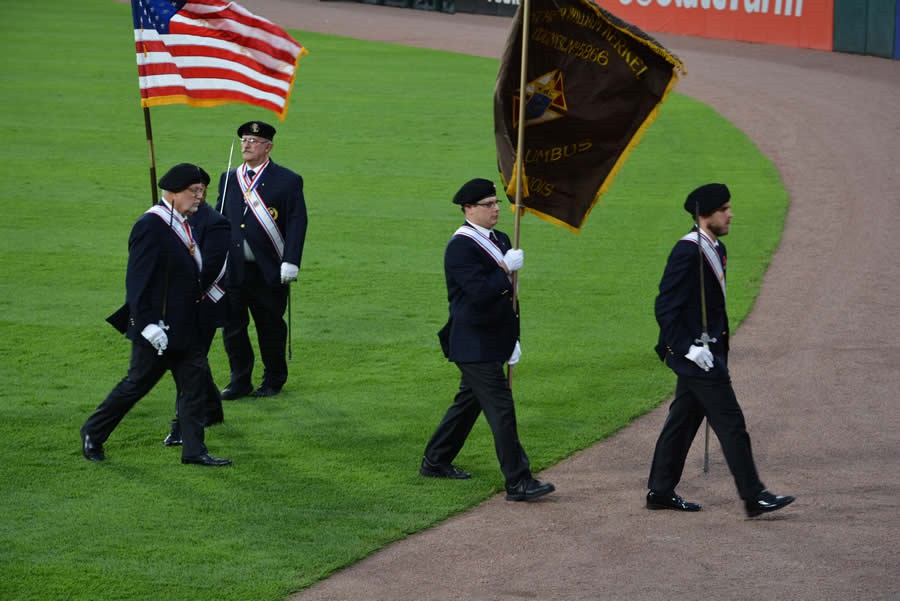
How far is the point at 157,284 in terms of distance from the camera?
8430 millimetres

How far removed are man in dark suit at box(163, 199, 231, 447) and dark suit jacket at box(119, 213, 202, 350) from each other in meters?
0.38

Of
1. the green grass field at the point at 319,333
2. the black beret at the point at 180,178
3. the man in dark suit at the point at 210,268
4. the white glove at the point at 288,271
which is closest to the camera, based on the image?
the green grass field at the point at 319,333

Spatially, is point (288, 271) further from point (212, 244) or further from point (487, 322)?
point (487, 322)

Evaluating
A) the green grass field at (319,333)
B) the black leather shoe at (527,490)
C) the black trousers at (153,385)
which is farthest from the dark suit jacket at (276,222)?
the black leather shoe at (527,490)

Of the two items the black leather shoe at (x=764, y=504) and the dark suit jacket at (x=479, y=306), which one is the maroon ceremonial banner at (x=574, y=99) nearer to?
the dark suit jacket at (x=479, y=306)

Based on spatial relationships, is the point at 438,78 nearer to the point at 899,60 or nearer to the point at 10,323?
the point at 899,60

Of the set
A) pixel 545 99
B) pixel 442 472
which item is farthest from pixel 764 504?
pixel 545 99

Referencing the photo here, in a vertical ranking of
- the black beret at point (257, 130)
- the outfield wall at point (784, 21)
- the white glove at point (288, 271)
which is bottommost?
the white glove at point (288, 271)

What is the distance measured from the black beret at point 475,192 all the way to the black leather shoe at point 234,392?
2.99 metres

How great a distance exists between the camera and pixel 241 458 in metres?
8.76

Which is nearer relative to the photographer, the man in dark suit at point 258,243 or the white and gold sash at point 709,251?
the white and gold sash at point 709,251

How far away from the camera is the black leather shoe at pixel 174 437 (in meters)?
8.99

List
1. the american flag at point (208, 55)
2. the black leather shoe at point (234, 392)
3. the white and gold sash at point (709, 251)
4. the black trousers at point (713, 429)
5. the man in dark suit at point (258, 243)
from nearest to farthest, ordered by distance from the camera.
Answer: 1. the black trousers at point (713, 429)
2. the white and gold sash at point (709, 251)
3. the american flag at point (208, 55)
4. the man in dark suit at point (258, 243)
5. the black leather shoe at point (234, 392)

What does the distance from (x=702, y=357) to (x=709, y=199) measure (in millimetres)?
924
